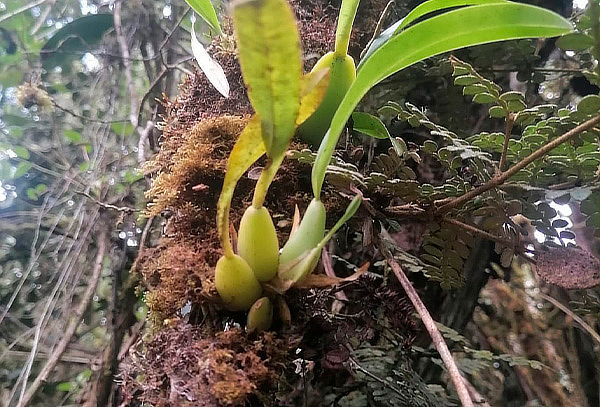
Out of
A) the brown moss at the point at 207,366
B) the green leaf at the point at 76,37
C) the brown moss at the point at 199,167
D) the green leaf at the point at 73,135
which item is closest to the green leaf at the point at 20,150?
the green leaf at the point at 73,135

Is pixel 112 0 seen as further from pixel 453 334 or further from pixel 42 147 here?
pixel 453 334

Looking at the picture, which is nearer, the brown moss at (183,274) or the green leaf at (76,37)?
the brown moss at (183,274)

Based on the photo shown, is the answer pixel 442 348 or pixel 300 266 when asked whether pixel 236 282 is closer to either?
pixel 300 266

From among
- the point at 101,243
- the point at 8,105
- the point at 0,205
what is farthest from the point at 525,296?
the point at 8,105

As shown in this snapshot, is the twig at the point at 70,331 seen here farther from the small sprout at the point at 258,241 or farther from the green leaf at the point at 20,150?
the small sprout at the point at 258,241

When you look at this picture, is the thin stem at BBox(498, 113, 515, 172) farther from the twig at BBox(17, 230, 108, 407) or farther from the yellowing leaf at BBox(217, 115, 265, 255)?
the twig at BBox(17, 230, 108, 407)

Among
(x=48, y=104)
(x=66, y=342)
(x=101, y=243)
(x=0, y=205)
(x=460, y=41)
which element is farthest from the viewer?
(x=0, y=205)

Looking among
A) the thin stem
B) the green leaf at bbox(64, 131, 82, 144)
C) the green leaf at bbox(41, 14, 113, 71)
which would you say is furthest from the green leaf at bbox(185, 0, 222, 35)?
the green leaf at bbox(64, 131, 82, 144)
